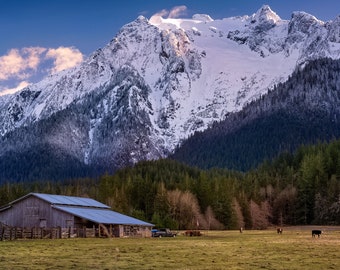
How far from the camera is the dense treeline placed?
157625 millimetres

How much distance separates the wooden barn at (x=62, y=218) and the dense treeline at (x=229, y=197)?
34.5 m

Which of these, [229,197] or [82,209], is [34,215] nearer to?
[82,209]

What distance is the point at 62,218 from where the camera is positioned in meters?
96.8

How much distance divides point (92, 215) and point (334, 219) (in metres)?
89.9

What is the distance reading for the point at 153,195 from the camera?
167375 millimetres

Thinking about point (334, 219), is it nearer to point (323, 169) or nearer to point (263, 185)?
point (323, 169)

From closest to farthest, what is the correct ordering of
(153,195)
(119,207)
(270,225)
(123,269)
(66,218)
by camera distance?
(123,269) → (66,218) → (119,207) → (153,195) → (270,225)

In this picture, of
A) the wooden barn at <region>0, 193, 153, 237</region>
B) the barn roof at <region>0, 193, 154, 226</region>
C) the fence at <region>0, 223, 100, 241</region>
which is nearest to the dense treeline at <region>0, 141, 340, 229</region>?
the barn roof at <region>0, 193, 154, 226</region>

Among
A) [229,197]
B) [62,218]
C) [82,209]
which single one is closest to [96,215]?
[82,209]

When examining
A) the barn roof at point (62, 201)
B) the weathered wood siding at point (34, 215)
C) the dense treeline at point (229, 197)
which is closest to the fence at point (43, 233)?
the weathered wood siding at point (34, 215)

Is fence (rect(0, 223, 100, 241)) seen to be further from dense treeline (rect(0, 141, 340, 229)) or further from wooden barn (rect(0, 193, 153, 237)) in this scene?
dense treeline (rect(0, 141, 340, 229))

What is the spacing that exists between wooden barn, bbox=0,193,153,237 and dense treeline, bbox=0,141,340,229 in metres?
34.5

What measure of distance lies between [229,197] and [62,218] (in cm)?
7353

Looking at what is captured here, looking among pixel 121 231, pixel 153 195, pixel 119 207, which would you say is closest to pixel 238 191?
pixel 153 195
